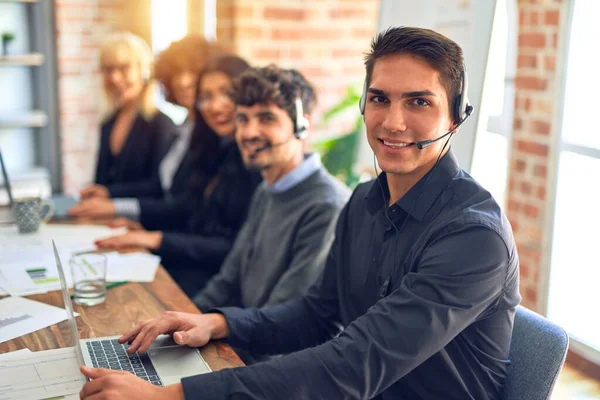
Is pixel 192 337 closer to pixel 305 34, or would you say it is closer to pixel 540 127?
pixel 540 127

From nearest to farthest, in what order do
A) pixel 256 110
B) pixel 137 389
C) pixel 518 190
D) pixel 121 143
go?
pixel 137 389, pixel 256 110, pixel 518 190, pixel 121 143

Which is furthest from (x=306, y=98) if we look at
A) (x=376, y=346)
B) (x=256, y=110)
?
(x=376, y=346)

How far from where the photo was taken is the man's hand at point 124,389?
1123 mm

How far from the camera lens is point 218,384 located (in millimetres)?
1163

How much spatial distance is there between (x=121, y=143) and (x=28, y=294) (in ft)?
5.93

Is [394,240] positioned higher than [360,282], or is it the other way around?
[394,240]

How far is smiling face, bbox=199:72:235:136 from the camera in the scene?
2.64 m

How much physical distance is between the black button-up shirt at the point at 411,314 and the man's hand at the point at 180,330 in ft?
0.13

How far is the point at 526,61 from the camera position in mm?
2756

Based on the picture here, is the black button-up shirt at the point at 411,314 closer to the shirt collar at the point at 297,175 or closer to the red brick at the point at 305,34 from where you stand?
the shirt collar at the point at 297,175

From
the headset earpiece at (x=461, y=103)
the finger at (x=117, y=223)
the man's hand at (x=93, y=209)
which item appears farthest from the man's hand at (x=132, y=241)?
the headset earpiece at (x=461, y=103)

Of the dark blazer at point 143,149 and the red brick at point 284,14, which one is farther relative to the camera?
the red brick at point 284,14

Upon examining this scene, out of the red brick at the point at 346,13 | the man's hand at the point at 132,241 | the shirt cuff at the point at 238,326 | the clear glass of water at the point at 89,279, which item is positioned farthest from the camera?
the red brick at the point at 346,13

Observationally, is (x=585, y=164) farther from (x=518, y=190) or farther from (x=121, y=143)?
(x=121, y=143)
